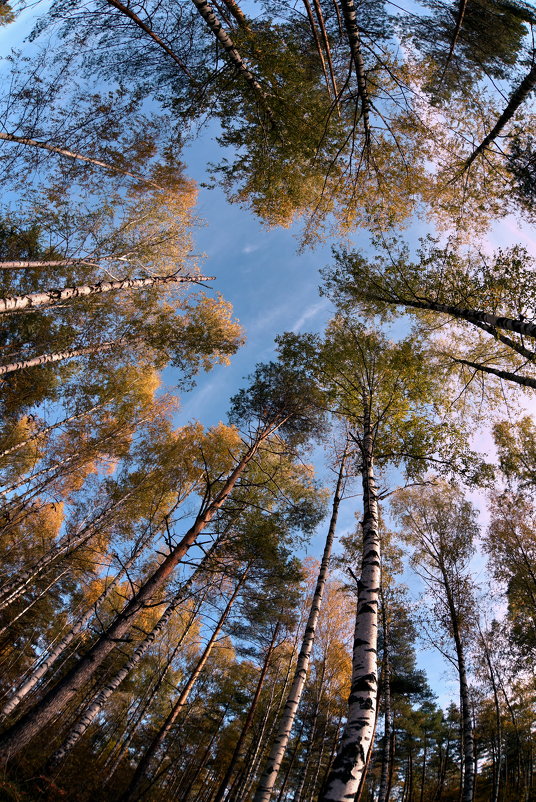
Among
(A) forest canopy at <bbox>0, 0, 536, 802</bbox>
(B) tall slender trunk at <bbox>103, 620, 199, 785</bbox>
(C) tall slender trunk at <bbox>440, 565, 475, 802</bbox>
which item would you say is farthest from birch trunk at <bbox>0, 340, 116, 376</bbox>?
(C) tall slender trunk at <bbox>440, 565, 475, 802</bbox>

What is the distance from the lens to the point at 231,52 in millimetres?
6141

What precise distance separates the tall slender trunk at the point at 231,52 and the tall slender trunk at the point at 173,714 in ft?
31.2

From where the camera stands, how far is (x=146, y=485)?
1166cm

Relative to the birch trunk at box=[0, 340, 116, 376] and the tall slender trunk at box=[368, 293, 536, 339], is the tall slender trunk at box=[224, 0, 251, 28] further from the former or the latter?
the birch trunk at box=[0, 340, 116, 376]

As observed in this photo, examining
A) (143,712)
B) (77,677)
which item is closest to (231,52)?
(77,677)

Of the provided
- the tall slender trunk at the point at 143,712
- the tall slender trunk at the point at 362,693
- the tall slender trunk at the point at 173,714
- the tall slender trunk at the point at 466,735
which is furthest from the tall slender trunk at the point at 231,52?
the tall slender trunk at the point at 466,735

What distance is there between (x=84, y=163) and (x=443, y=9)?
27.3 ft

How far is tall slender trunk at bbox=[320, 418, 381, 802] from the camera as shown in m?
2.57

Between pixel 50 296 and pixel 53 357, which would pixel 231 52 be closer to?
pixel 50 296

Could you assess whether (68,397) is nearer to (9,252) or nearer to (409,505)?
(9,252)

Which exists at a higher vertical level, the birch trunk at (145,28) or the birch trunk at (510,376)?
the birch trunk at (510,376)

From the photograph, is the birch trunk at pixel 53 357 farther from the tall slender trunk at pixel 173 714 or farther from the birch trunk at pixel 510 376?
the birch trunk at pixel 510 376

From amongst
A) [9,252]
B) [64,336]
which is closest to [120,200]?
[9,252]

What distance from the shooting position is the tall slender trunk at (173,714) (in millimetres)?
7090
